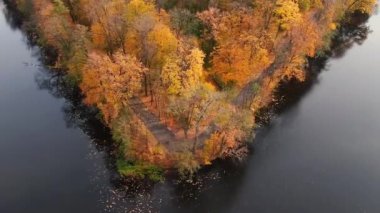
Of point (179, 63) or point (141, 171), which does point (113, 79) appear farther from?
point (141, 171)

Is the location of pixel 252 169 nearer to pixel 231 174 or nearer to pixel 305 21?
pixel 231 174

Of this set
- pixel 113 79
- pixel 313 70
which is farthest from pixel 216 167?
pixel 313 70

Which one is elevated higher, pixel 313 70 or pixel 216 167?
pixel 313 70

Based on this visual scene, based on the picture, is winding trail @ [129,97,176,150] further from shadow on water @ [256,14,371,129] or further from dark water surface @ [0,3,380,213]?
shadow on water @ [256,14,371,129]

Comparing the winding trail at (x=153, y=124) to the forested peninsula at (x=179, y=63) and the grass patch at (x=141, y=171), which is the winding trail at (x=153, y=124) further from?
the grass patch at (x=141, y=171)

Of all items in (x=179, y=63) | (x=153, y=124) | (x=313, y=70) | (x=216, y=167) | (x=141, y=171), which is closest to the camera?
(x=141, y=171)

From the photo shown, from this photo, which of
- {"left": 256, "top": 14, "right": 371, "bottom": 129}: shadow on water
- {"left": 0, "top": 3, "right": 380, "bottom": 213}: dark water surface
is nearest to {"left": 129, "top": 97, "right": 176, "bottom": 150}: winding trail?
→ {"left": 0, "top": 3, "right": 380, "bottom": 213}: dark water surface
